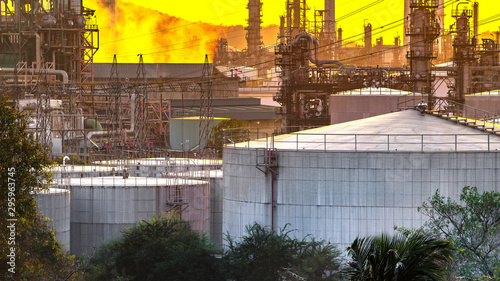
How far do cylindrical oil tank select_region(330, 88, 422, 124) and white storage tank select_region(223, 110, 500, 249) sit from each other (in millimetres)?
23441

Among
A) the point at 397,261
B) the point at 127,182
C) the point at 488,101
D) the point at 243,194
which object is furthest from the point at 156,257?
the point at 488,101

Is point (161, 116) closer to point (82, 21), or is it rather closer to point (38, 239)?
point (82, 21)

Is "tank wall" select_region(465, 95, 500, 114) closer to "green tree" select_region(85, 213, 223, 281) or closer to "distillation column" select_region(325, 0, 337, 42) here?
"green tree" select_region(85, 213, 223, 281)

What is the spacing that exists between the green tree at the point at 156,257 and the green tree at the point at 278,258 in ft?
3.39

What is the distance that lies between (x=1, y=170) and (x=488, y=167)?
1454 centimetres

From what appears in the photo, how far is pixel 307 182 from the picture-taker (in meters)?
28.5

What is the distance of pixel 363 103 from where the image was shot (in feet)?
180

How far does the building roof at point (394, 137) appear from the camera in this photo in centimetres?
2856

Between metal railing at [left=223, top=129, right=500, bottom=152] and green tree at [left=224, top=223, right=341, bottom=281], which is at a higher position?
metal railing at [left=223, top=129, right=500, bottom=152]

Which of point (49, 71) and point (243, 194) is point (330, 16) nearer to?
point (49, 71)

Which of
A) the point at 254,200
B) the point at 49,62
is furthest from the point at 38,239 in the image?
the point at 49,62

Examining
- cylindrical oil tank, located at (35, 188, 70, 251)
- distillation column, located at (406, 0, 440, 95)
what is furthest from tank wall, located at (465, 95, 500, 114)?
cylindrical oil tank, located at (35, 188, 70, 251)

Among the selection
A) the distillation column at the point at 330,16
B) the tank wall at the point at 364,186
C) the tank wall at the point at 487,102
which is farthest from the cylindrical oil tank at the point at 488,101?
the distillation column at the point at 330,16

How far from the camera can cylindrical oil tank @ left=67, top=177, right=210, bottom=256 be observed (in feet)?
122
